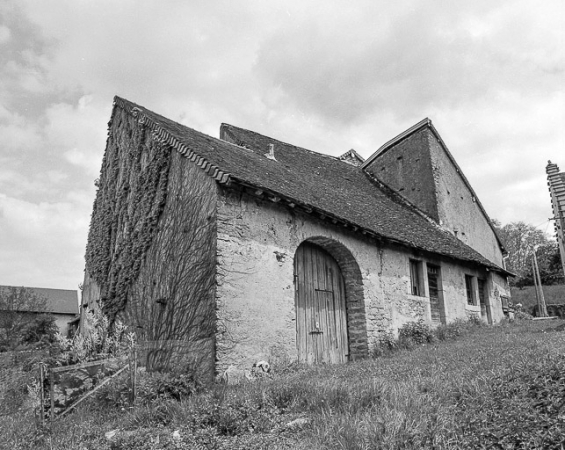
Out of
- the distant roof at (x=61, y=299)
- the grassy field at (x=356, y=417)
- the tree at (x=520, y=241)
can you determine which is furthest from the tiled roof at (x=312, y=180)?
the tree at (x=520, y=241)

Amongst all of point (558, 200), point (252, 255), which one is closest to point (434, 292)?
point (558, 200)

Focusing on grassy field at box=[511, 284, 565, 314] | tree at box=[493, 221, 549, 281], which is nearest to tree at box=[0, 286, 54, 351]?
grassy field at box=[511, 284, 565, 314]

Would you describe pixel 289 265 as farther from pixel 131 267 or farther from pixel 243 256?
pixel 131 267

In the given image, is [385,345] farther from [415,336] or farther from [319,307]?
[319,307]

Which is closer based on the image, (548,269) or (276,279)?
(276,279)

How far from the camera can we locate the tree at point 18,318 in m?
24.4

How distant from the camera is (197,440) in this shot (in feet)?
14.4

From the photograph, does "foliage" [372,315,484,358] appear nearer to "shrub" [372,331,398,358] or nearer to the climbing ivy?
"shrub" [372,331,398,358]

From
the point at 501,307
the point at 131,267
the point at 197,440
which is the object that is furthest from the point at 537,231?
the point at 197,440

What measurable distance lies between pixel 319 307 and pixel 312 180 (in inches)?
175

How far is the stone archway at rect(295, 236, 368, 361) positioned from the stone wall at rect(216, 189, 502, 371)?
0.08 ft

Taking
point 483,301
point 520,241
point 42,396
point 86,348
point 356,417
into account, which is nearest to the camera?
point 356,417

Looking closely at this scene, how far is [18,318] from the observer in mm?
26703

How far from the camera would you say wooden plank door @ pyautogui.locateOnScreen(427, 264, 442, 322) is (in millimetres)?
13562
